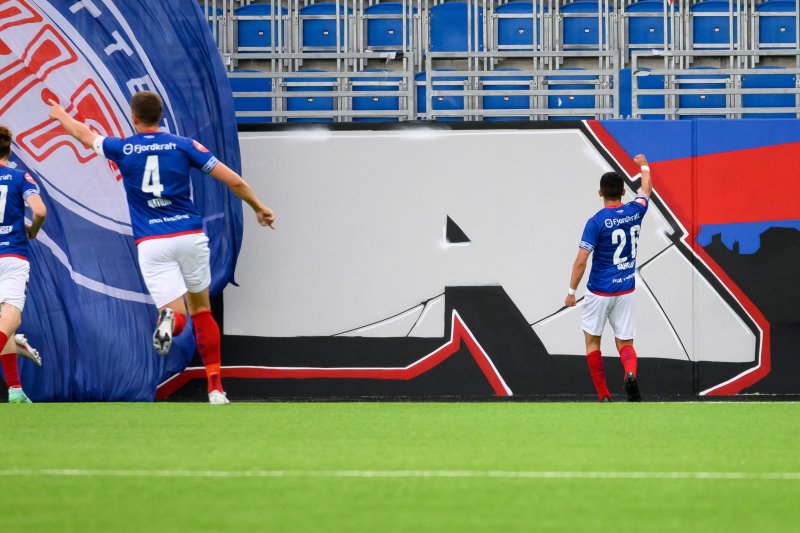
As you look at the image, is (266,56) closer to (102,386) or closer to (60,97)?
(60,97)

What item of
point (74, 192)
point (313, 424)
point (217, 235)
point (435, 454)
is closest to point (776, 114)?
point (217, 235)

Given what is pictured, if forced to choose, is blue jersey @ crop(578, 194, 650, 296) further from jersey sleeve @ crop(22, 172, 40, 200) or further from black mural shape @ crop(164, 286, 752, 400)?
jersey sleeve @ crop(22, 172, 40, 200)

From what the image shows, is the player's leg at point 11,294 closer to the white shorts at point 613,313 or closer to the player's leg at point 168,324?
the player's leg at point 168,324

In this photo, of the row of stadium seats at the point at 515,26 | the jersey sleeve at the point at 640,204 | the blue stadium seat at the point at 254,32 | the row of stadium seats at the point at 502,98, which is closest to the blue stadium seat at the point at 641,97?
the row of stadium seats at the point at 502,98

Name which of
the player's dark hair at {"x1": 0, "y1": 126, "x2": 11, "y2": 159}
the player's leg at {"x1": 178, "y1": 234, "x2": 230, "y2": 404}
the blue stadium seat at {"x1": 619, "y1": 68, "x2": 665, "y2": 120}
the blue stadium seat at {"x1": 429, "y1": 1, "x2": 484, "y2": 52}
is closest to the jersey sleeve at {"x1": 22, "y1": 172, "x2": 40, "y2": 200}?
the player's dark hair at {"x1": 0, "y1": 126, "x2": 11, "y2": 159}

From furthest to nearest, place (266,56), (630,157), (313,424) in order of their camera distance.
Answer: (266,56)
(630,157)
(313,424)

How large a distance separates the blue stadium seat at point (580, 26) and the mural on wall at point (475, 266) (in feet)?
16.4

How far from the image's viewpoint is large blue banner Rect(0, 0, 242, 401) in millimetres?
9945

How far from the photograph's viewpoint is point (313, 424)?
20.9 feet

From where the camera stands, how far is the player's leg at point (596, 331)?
30.6ft

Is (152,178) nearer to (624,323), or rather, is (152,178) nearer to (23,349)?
(23,349)

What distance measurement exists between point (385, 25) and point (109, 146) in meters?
8.49

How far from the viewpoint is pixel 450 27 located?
50.5ft

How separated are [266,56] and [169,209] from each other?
235 inches
